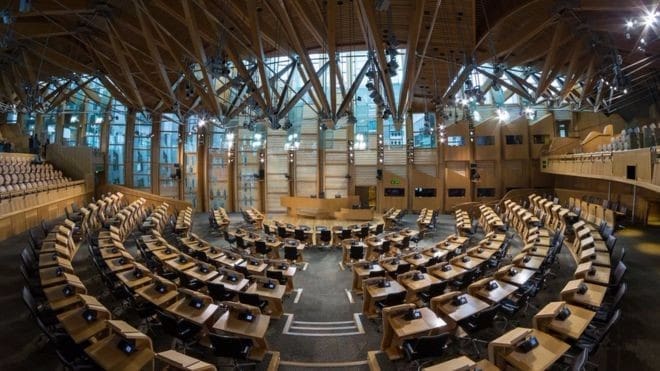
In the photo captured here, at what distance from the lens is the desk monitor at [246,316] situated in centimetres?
704

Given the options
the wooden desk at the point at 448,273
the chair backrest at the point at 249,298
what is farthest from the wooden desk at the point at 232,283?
the wooden desk at the point at 448,273

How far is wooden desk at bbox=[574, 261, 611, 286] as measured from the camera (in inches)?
317

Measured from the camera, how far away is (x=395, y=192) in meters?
27.5

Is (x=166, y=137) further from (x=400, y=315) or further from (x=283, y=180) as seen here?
(x=400, y=315)

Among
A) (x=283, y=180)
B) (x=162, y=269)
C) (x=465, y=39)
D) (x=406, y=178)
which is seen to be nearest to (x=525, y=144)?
(x=406, y=178)

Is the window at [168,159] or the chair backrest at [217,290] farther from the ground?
the window at [168,159]

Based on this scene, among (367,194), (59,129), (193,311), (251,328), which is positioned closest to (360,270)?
(251,328)

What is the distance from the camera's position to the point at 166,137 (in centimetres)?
2748

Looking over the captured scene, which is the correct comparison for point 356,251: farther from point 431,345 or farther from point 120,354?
point 120,354

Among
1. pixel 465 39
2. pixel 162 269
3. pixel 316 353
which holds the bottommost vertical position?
pixel 316 353

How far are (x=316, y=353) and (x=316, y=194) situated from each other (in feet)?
69.9

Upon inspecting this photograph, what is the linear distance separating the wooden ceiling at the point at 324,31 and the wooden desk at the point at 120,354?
7.90m

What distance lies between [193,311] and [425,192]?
2273 centimetres

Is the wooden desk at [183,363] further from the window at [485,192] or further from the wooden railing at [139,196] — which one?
the window at [485,192]
